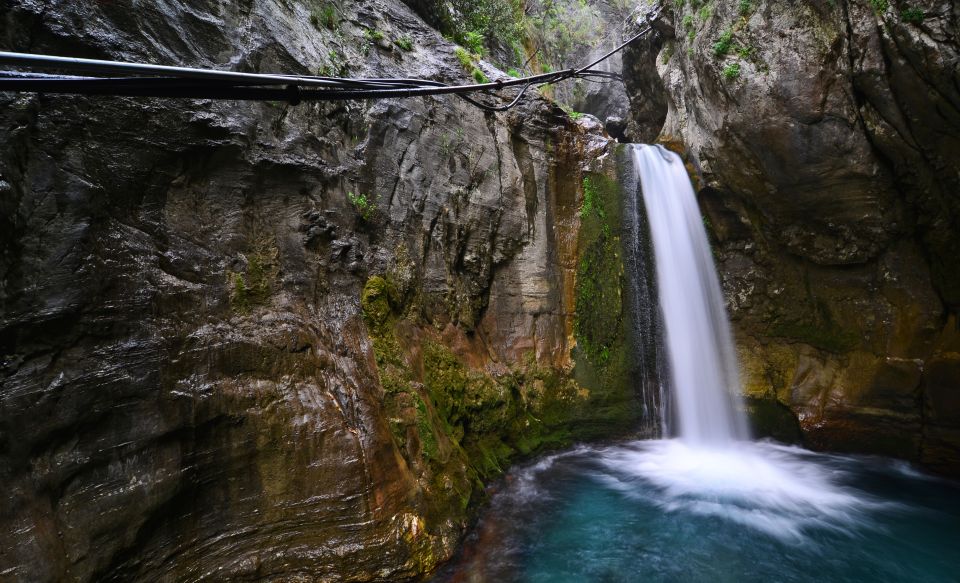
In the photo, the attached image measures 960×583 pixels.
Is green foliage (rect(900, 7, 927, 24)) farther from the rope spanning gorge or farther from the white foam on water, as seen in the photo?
the rope spanning gorge

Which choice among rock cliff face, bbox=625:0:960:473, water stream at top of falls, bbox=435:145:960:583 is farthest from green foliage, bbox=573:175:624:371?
rock cliff face, bbox=625:0:960:473

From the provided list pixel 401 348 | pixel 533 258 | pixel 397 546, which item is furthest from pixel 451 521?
pixel 533 258

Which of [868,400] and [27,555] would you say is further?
[868,400]

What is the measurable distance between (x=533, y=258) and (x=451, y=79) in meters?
3.89

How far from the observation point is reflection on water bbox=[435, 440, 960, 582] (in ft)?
18.3

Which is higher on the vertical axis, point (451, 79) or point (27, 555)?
point (451, 79)

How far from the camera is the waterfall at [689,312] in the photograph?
9750 mm

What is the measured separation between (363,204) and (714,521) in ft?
22.5

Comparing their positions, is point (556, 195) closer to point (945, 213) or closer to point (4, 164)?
point (945, 213)

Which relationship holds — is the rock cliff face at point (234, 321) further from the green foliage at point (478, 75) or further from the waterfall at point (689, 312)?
the waterfall at point (689, 312)

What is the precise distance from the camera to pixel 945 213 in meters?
7.57

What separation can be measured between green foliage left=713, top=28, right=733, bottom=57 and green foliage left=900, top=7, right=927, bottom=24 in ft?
7.85

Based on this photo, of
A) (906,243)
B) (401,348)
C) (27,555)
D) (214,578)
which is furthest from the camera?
(906,243)

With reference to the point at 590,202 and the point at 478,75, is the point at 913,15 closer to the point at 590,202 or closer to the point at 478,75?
the point at 590,202
